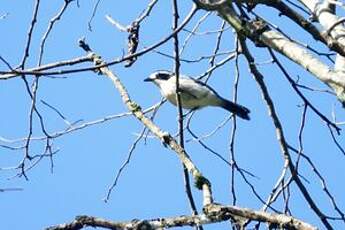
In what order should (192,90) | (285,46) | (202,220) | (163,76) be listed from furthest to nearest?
(163,76) < (192,90) < (285,46) < (202,220)

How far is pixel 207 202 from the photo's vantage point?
7.33 feet

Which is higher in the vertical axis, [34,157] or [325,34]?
[34,157]

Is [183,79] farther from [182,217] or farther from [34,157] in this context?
[182,217]

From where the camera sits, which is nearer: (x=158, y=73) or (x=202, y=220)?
(x=202, y=220)

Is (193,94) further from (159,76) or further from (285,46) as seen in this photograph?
(285,46)

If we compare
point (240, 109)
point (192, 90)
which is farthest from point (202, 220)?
point (192, 90)

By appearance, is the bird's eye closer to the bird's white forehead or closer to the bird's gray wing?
the bird's white forehead

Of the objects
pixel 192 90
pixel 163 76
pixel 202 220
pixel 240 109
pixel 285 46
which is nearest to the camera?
pixel 202 220

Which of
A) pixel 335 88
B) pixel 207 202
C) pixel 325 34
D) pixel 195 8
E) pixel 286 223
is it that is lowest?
pixel 286 223

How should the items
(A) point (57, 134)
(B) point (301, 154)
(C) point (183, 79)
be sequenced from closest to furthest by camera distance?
(B) point (301, 154), (A) point (57, 134), (C) point (183, 79)

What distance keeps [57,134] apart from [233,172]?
93 cm

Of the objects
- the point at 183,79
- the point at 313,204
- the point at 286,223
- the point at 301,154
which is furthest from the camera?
the point at 183,79

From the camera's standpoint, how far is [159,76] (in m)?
6.71

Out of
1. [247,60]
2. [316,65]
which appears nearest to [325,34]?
[316,65]
